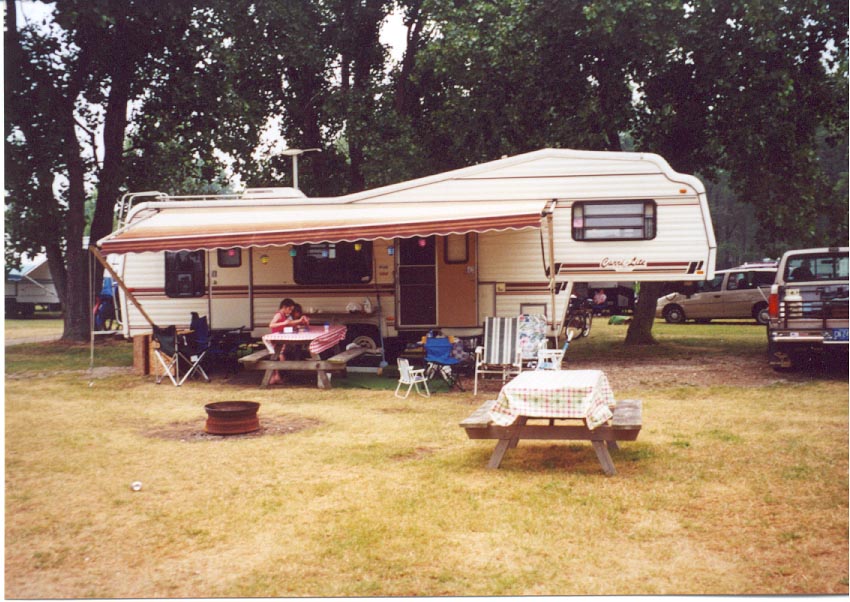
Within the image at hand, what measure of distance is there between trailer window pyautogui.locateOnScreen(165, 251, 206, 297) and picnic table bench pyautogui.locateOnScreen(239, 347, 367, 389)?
1.85m

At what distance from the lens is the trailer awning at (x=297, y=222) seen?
721 cm

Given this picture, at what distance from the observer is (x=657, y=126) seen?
7742mm

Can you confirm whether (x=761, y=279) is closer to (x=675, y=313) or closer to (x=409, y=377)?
(x=675, y=313)

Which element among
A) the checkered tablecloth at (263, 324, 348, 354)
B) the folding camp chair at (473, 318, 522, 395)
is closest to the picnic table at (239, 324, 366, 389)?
the checkered tablecloth at (263, 324, 348, 354)

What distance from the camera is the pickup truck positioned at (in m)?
6.00

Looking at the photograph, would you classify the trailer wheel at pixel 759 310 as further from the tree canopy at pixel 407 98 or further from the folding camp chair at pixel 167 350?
the folding camp chair at pixel 167 350

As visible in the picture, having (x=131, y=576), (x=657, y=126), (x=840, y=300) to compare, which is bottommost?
(x=131, y=576)

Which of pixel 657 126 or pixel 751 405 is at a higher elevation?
pixel 657 126

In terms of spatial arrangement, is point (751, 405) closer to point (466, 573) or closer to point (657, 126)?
point (657, 126)

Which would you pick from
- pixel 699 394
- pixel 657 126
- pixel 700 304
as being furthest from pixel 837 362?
pixel 700 304

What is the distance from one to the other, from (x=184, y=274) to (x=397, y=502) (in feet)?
20.1

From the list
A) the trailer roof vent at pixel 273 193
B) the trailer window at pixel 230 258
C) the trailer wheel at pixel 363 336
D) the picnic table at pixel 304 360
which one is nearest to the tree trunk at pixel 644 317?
the trailer wheel at pixel 363 336

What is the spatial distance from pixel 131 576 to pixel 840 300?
542cm

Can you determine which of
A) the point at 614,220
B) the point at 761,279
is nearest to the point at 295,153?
the point at 614,220
